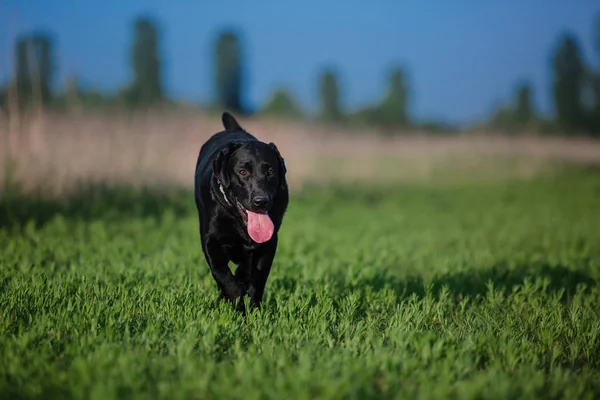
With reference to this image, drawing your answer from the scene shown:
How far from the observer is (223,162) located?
5176mm

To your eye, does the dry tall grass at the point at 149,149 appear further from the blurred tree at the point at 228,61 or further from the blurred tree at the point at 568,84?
the blurred tree at the point at 228,61

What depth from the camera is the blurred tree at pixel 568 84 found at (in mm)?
58312

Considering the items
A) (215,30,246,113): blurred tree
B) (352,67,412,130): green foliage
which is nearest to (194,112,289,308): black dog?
(215,30,246,113): blurred tree

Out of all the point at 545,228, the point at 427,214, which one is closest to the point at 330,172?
the point at 427,214

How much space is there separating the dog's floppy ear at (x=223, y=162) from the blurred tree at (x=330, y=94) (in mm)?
74456

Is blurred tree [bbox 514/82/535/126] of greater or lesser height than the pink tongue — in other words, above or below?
above

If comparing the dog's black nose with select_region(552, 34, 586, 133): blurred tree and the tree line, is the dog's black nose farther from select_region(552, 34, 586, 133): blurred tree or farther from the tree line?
select_region(552, 34, 586, 133): blurred tree

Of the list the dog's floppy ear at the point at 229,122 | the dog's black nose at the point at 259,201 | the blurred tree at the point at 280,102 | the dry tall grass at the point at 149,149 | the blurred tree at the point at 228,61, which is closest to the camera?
the dog's black nose at the point at 259,201

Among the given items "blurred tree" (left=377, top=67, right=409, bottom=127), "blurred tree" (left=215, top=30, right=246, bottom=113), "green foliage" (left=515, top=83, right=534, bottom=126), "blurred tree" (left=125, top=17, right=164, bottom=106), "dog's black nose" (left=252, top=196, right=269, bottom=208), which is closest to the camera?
"dog's black nose" (left=252, top=196, right=269, bottom=208)

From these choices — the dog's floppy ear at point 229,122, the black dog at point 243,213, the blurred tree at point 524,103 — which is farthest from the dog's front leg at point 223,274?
the blurred tree at point 524,103

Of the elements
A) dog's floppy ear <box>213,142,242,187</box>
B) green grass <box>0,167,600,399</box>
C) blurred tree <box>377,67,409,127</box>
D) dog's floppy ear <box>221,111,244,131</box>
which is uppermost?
blurred tree <box>377,67,409,127</box>

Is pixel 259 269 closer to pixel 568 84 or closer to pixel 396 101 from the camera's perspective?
pixel 568 84

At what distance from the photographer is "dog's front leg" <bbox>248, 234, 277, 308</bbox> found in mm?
5191

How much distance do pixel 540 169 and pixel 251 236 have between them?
3413 centimetres
